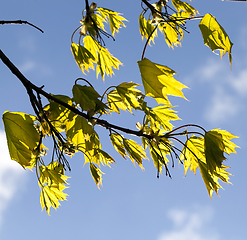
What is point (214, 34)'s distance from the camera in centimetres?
93

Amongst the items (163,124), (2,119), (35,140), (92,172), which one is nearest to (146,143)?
(163,124)

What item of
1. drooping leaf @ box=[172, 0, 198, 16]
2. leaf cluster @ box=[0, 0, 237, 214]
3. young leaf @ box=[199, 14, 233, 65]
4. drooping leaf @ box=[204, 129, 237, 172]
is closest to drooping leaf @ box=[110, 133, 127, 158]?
leaf cluster @ box=[0, 0, 237, 214]

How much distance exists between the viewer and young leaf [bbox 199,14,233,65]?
91 centimetres

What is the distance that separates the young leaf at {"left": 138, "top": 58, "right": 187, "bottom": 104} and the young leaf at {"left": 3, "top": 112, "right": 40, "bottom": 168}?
40 cm

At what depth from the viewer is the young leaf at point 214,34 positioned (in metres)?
0.91

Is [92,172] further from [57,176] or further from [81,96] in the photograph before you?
[81,96]

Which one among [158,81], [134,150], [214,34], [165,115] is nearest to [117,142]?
[134,150]

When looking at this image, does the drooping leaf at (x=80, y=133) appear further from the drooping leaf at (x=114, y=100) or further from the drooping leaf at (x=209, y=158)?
the drooping leaf at (x=209, y=158)

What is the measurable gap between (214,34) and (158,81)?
30 cm

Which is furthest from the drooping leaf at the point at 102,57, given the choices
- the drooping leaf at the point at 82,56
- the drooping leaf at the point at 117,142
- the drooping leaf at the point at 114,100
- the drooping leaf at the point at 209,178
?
the drooping leaf at the point at 209,178

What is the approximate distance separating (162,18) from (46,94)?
0.47 meters

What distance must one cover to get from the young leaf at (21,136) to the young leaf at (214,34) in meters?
0.64

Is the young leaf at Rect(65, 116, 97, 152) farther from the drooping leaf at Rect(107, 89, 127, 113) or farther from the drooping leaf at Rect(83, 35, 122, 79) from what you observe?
the drooping leaf at Rect(83, 35, 122, 79)

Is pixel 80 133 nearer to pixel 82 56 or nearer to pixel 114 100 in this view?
pixel 114 100
